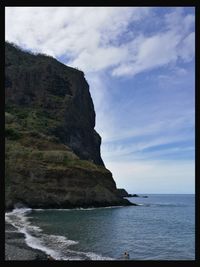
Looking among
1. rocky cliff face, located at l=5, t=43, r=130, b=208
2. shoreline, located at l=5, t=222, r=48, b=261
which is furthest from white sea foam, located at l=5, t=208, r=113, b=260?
rocky cliff face, located at l=5, t=43, r=130, b=208

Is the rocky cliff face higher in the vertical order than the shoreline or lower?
higher

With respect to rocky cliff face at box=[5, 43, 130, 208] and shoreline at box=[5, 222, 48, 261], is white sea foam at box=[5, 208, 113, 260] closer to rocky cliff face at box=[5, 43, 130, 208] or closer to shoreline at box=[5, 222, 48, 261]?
shoreline at box=[5, 222, 48, 261]

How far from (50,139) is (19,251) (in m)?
69.1

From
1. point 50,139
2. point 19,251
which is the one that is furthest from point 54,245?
point 50,139

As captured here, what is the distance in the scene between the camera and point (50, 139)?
95562 mm

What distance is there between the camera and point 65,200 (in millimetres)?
80188

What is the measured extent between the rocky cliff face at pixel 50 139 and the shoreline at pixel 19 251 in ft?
133

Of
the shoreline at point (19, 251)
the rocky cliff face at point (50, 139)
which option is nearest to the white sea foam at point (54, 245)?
the shoreline at point (19, 251)

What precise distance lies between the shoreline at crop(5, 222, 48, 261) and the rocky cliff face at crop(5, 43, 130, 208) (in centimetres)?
4066

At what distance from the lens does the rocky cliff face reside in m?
79.0

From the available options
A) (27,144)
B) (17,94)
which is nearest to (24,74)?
(17,94)
